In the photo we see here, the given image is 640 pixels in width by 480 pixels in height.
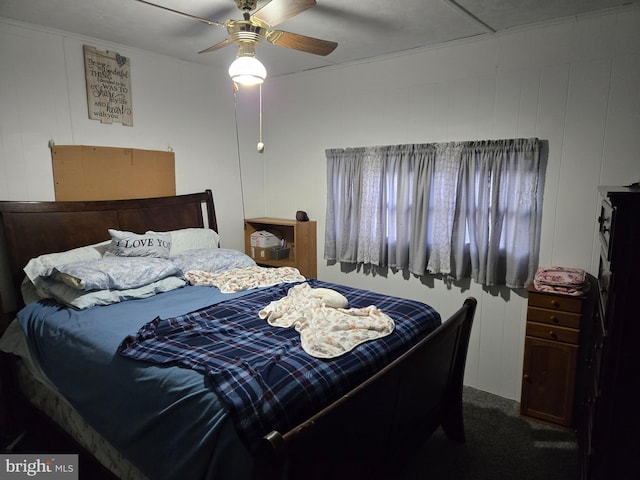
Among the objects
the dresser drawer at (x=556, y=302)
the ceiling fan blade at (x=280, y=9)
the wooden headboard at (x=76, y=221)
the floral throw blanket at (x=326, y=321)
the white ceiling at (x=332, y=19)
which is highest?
the white ceiling at (x=332, y=19)

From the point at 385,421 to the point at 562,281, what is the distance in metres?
1.58

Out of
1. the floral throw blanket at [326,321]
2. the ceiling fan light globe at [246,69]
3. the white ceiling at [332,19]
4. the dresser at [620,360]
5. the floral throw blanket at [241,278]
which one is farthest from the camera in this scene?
the floral throw blanket at [241,278]

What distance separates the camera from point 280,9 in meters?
1.93

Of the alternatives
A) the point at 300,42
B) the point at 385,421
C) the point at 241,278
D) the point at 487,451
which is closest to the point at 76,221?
the point at 241,278

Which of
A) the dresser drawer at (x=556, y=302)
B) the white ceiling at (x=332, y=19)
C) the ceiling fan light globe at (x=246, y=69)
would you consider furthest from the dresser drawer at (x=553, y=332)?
the ceiling fan light globe at (x=246, y=69)

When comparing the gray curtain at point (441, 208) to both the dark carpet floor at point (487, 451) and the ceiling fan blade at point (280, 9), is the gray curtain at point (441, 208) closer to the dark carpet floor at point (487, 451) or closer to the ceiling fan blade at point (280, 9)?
the dark carpet floor at point (487, 451)

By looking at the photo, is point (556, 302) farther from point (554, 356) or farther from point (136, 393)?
point (136, 393)

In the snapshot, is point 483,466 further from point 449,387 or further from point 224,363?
point 224,363

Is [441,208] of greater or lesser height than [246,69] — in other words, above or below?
below

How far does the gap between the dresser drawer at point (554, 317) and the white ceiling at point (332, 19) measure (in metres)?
1.83

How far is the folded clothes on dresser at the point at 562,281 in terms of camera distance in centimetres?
247

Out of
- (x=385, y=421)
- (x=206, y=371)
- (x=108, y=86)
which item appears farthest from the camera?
(x=108, y=86)

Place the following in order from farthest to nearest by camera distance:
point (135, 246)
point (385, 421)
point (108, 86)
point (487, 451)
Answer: point (108, 86), point (135, 246), point (487, 451), point (385, 421)

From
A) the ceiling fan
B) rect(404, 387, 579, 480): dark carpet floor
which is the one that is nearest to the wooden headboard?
the ceiling fan
